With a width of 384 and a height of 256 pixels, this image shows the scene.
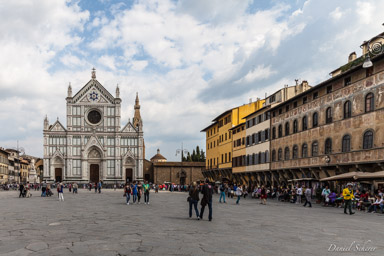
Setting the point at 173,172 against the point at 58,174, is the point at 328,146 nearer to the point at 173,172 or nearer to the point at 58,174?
the point at 173,172

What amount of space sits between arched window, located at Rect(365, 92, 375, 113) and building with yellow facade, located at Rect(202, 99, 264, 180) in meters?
29.8

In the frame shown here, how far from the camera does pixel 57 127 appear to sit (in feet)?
259

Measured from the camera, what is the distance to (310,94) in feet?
115

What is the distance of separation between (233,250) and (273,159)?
3520cm

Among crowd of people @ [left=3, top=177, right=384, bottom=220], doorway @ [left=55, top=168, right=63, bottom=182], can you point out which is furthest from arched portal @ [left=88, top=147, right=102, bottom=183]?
crowd of people @ [left=3, top=177, right=384, bottom=220]

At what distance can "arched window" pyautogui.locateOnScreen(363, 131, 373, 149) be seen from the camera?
26281 mm

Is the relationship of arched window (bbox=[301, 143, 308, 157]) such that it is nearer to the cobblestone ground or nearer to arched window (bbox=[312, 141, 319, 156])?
arched window (bbox=[312, 141, 319, 156])

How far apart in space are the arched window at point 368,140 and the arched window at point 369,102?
150cm

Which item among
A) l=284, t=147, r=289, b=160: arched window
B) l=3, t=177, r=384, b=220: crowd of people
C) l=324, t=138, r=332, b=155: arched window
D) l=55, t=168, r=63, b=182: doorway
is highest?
l=324, t=138, r=332, b=155: arched window

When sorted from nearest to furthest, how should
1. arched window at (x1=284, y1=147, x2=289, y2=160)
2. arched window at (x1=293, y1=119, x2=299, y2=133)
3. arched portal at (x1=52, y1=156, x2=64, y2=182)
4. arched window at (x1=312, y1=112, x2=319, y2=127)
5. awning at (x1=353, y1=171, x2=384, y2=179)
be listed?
awning at (x1=353, y1=171, x2=384, y2=179) < arched window at (x1=312, y1=112, x2=319, y2=127) < arched window at (x1=293, y1=119, x2=299, y2=133) < arched window at (x1=284, y1=147, x2=289, y2=160) < arched portal at (x1=52, y1=156, x2=64, y2=182)

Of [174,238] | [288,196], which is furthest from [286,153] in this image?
[174,238]

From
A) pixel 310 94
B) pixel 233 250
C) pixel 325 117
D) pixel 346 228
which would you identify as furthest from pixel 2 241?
pixel 310 94

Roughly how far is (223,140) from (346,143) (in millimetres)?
34454

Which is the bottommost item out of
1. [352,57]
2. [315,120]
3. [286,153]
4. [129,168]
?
[129,168]
